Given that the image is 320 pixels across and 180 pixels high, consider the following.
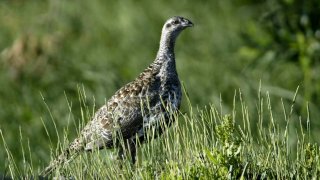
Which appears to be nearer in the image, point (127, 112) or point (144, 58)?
point (127, 112)

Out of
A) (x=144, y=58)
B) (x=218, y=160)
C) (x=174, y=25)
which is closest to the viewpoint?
(x=218, y=160)

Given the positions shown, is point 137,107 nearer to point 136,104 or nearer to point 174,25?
point 136,104

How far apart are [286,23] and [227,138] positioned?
8080mm

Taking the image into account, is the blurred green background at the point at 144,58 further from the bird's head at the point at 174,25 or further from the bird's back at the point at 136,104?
the bird's back at the point at 136,104

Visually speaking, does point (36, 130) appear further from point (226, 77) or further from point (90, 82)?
point (226, 77)

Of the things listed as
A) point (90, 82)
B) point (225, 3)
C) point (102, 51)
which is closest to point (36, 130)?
point (90, 82)

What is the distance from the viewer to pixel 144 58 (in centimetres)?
1700

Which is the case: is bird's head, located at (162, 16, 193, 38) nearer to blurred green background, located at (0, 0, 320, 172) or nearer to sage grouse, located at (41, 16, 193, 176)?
sage grouse, located at (41, 16, 193, 176)

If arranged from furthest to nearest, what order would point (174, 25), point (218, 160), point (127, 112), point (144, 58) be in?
point (144, 58) < point (174, 25) < point (127, 112) < point (218, 160)

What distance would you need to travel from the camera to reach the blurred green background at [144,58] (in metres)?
13.3

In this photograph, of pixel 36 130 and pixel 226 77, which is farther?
pixel 226 77

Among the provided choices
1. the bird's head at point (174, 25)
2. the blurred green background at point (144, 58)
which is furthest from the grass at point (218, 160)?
the blurred green background at point (144, 58)

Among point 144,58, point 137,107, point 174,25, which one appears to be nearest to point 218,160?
point 137,107

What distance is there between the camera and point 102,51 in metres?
17.8
